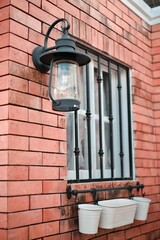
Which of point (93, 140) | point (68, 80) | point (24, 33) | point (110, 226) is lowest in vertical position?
point (110, 226)

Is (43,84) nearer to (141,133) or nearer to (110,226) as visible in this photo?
(110,226)

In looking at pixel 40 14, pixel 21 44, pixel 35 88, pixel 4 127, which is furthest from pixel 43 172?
pixel 40 14

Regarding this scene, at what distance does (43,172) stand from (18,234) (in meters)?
0.35

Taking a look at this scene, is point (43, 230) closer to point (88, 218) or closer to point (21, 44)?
point (88, 218)

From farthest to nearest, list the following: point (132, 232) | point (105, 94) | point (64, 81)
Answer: point (105, 94)
point (132, 232)
point (64, 81)

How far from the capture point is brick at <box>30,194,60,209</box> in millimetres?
1837

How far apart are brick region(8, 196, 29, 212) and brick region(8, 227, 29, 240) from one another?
9 cm

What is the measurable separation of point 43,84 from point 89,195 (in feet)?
2.59

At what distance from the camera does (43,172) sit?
193cm

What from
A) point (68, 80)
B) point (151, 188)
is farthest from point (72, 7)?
point (151, 188)

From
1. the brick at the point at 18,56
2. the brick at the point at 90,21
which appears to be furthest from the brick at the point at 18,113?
the brick at the point at 90,21

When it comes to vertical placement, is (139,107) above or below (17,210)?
above

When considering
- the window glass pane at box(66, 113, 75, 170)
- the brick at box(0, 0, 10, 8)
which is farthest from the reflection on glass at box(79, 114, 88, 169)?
the brick at box(0, 0, 10, 8)

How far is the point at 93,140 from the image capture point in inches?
103
